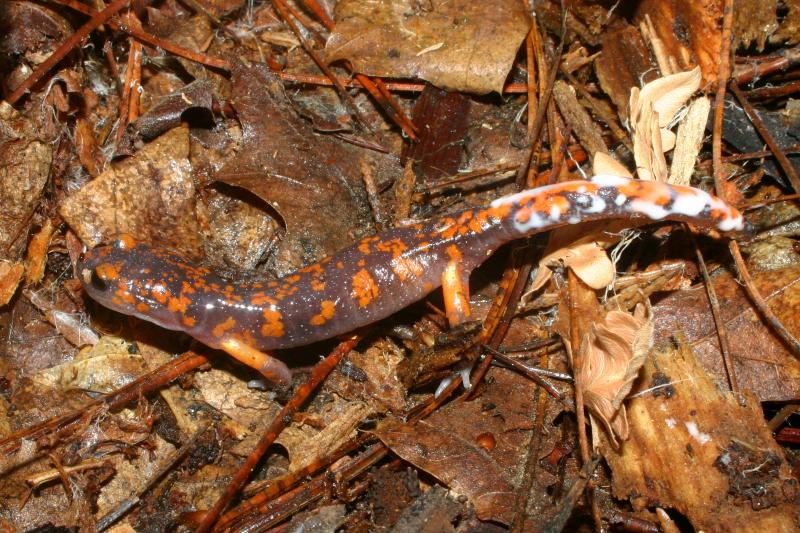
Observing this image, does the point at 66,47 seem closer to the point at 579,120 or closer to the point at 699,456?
the point at 579,120

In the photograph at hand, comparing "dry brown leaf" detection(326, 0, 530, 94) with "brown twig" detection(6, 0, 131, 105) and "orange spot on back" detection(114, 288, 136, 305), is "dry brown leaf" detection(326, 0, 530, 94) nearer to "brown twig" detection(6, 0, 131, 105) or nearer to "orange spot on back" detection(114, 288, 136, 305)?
"brown twig" detection(6, 0, 131, 105)

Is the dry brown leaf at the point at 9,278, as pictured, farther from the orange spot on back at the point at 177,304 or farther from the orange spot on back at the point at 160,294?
the orange spot on back at the point at 177,304

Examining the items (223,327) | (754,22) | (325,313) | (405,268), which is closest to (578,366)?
(405,268)

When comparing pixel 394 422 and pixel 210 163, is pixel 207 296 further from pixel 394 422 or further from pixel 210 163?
pixel 394 422

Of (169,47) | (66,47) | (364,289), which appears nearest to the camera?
(364,289)

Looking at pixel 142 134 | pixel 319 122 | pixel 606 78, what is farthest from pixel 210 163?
pixel 606 78

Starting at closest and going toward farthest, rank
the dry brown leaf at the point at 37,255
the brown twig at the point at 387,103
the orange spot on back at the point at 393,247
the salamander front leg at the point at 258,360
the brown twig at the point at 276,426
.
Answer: the brown twig at the point at 276,426 < the salamander front leg at the point at 258,360 < the orange spot on back at the point at 393,247 < the dry brown leaf at the point at 37,255 < the brown twig at the point at 387,103

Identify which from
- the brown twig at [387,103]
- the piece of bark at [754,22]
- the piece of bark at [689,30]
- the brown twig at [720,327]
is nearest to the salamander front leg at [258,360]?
the brown twig at [387,103]

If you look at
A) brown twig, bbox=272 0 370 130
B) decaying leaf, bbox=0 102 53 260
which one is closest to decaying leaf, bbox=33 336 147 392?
decaying leaf, bbox=0 102 53 260
